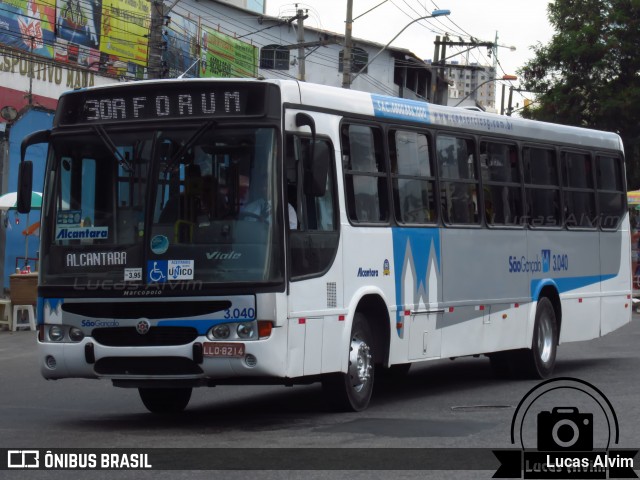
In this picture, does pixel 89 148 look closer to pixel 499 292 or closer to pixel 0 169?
pixel 499 292

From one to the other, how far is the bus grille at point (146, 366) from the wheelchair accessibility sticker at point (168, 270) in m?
0.66

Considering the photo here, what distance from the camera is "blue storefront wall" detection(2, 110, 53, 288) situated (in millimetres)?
30188

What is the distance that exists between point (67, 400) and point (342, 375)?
3.57m

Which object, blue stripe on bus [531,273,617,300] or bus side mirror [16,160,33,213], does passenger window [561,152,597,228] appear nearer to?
blue stripe on bus [531,273,617,300]

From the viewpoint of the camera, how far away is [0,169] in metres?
30.5

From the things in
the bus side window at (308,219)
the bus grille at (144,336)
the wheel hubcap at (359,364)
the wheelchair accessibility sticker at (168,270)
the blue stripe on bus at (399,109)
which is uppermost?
the blue stripe on bus at (399,109)

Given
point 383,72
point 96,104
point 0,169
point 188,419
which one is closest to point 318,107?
point 96,104

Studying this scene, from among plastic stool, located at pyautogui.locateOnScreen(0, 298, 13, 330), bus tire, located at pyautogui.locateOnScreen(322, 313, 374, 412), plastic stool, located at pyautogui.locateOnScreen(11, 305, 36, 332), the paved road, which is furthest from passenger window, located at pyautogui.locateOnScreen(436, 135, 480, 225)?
plastic stool, located at pyautogui.locateOnScreen(0, 298, 13, 330)

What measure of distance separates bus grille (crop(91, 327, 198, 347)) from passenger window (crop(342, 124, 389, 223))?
7.05ft

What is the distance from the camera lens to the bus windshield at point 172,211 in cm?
1077

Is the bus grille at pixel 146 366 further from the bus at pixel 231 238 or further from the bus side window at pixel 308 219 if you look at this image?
the bus side window at pixel 308 219

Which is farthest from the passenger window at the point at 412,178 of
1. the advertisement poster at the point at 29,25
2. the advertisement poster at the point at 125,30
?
the advertisement poster at the point at 125,30

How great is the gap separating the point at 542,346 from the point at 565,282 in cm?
106

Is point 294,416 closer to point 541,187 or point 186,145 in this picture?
point 186,145
